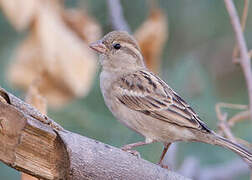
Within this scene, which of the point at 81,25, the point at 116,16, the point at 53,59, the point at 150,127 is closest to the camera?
the point at 150,127

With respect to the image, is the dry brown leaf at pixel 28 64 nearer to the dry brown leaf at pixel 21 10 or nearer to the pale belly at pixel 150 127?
the dry brown leaf at pixel 21 10

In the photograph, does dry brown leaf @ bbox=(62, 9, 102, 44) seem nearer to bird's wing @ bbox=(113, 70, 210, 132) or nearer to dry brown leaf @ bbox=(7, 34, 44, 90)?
dry brown leaf @ bbox=(7, 34, 44, 90)

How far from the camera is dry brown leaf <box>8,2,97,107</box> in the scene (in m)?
3.89

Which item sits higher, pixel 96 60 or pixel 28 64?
pixel 96 60

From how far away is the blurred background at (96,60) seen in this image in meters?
3.96

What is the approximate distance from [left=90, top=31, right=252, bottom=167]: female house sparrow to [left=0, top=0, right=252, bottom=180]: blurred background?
0.28 metres

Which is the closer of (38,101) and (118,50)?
(38,101)

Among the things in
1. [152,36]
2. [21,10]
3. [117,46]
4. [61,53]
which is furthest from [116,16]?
[21,10]

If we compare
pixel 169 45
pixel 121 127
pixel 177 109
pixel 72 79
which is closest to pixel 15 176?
pixel 121 127

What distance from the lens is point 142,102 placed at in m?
3.64

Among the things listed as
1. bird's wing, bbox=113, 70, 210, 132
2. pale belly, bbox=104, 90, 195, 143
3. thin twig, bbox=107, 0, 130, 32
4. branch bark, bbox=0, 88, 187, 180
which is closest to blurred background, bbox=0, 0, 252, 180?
thin twig, bbox=107, 0, 130, 32

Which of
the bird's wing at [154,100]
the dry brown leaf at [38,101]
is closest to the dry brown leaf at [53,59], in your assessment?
the bird's wing at [154,100]

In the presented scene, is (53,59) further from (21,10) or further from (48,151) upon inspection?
(48,151)

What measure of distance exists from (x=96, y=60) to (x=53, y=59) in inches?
72.4
